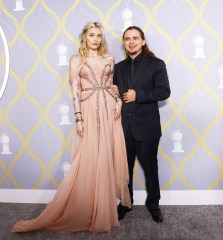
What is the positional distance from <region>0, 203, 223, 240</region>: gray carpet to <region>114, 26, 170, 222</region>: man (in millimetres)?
109

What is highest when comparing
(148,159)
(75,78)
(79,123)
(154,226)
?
(75,78)

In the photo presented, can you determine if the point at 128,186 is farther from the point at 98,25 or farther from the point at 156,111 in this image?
the point at 98,25

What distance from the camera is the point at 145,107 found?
8.38 feet

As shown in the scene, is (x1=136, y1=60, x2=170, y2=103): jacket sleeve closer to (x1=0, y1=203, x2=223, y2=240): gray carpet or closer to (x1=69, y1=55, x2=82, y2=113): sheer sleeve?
(x1=69, y1=55, x2=82, y2=113): sheer sleeve

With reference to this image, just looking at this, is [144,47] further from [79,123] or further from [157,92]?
[79,123]

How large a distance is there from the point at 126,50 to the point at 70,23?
1.78ft

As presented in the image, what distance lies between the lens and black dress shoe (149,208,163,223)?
256 centimetres

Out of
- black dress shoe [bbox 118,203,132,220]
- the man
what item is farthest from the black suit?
black dress shoe [bbox 118,203,132,220]

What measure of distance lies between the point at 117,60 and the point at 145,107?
546mm

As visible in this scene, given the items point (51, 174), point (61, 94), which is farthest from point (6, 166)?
point (61, 94)

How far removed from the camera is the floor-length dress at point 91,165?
246cm

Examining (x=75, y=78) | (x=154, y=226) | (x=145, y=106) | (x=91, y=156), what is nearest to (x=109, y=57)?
(x=75, y=78)

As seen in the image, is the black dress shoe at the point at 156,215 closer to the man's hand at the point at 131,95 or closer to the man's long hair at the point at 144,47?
Result: the man's hand at the point at 131,95

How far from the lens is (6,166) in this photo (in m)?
3.11
